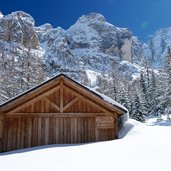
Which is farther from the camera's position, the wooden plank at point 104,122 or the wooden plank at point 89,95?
the wooden plank at point 104,122

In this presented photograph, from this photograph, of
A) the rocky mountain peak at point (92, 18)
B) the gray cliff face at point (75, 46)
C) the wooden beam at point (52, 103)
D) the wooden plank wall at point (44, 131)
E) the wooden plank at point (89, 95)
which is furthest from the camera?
the rocky mountain peak at point (92, 18)

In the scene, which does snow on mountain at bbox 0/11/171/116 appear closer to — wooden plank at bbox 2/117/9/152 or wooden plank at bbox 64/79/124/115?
wooden plank at bbox 64/79/124/115

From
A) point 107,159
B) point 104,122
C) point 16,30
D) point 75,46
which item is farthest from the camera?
point 75,46

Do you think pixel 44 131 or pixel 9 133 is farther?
pixel 44 131

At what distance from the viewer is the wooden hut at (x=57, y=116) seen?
46.2 ft

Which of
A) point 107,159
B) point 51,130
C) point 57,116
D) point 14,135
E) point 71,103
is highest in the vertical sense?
point 71,103

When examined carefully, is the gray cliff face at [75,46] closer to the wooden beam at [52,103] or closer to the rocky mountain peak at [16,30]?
the rocky mountain peak at [16,30]

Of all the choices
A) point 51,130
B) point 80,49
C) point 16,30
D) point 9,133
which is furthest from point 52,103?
point 80,49

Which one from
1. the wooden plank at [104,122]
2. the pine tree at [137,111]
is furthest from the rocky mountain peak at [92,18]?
the wooden plank at [104,122]

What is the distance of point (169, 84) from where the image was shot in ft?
125

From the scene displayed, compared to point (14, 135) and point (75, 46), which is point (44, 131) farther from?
point (75, 46)

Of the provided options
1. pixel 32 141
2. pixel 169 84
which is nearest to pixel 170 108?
pixel 169 84

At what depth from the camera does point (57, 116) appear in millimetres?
14430

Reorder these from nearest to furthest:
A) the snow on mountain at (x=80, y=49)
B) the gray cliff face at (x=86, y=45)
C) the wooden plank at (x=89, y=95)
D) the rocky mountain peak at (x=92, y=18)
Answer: the wooden plank at (x=89, y=95) → the snow on mountain at (x=80, y=49) → the gray cliff face at (x=86, y=45) → the rocky mountain peak at (x=92, y=18)
